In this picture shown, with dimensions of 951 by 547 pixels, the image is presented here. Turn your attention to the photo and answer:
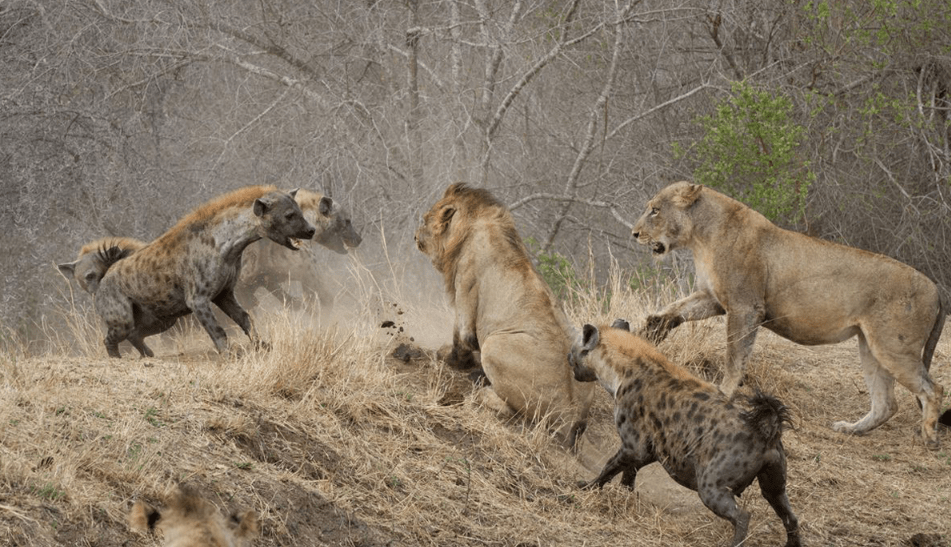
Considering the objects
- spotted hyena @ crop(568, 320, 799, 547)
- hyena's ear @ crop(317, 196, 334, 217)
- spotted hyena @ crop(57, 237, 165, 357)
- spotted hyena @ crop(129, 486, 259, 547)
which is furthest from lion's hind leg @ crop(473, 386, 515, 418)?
spotted hyena @ crop(129, 486, 259, 547)

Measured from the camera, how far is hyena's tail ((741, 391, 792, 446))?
6.43 meters

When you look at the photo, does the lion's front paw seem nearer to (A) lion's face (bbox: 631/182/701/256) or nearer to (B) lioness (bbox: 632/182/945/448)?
(B) lioness (bbox: 632/182/945/448)

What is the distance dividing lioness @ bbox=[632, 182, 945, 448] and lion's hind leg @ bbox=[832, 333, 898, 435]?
33 millimetres

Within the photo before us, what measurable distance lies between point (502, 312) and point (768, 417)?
2.52 m

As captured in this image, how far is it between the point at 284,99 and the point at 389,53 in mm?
1475

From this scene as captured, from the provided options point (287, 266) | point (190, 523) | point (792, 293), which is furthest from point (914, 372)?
point (287, 266)

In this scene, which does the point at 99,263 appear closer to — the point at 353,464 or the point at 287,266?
the point at 353,464

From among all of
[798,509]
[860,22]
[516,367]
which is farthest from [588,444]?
[860,22]

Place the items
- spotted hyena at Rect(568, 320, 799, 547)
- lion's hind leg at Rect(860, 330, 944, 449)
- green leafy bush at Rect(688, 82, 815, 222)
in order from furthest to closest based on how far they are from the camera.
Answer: green leafy bush at Rect(688, 82, 815, 222), lion's hind leg at Rect(860, 330, 944, 449), spotted hyena at Rect(568, 320, 799, 547)

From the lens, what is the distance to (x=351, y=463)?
271 inches

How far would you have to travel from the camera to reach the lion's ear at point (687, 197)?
32.0ft

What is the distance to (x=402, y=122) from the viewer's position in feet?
51.9

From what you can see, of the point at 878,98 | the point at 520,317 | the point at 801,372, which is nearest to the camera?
the point at 520,317

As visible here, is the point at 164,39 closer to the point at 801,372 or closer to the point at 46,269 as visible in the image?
the point at 46,269
